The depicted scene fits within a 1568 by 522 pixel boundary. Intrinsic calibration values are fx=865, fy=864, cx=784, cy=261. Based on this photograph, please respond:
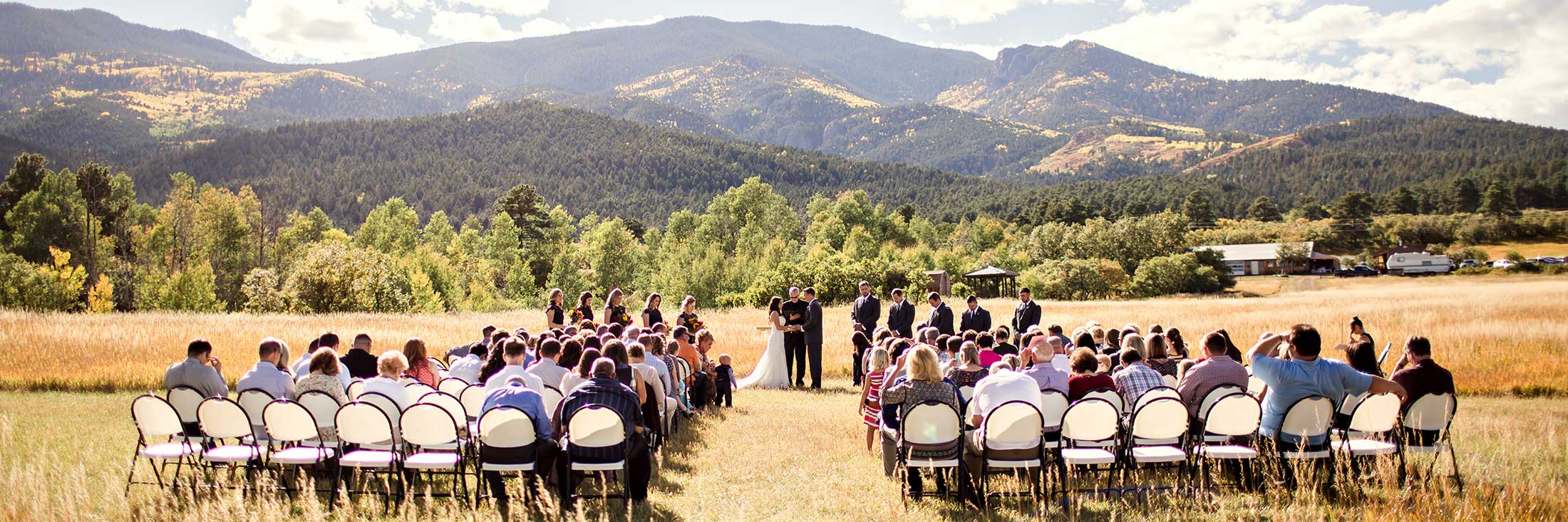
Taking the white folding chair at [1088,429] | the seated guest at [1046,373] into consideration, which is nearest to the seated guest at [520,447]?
the white folding chair at [1088,429]

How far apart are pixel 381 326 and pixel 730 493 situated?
22852 mm

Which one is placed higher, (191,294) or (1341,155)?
(1341,155)

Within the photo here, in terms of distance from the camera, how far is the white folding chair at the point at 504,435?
23.0ft

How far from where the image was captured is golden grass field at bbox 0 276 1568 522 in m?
7.07

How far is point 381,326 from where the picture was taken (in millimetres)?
27438

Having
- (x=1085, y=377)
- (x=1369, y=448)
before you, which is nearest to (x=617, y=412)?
(x=1085, y=377)

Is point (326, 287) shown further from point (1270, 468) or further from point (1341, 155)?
point (1341, 155)

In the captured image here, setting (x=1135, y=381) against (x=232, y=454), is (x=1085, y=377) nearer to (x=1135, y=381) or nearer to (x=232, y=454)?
(x=1135, y=381)

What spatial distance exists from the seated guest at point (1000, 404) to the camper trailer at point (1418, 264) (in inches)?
3395

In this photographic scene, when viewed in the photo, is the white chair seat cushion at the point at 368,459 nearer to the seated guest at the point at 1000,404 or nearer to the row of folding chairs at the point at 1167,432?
the row of folding chairs at the point at 1167,432

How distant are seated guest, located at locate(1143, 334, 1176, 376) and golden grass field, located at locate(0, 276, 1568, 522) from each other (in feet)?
4.91

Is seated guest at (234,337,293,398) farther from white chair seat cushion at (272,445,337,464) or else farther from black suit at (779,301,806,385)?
black suit at (779,301,806,385)

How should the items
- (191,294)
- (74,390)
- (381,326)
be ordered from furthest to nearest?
(191,294)
(381,326)
(74,390)

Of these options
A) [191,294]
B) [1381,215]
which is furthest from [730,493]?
[1381,215]
